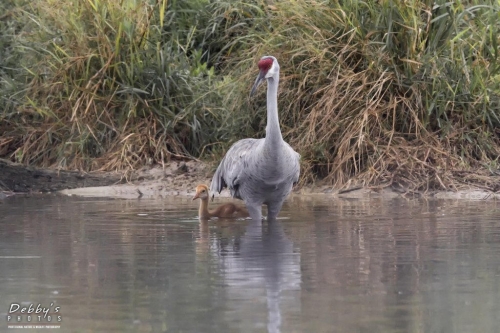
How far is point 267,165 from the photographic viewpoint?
9742mm

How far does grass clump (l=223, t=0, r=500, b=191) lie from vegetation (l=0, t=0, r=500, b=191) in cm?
2

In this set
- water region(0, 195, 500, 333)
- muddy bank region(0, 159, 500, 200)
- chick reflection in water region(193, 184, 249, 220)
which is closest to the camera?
water region(0, 195, 500, 333)

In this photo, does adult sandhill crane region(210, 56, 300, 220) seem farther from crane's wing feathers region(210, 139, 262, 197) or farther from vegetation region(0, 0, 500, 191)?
vegetation region(0, 0, 500, 191)

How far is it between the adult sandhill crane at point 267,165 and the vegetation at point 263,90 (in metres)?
1.99

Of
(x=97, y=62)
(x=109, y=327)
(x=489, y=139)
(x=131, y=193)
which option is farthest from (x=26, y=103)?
(x=109, y=327)

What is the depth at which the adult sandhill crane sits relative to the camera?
9680 millimetres

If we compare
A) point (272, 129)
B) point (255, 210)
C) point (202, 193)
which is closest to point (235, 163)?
point (255, 210)

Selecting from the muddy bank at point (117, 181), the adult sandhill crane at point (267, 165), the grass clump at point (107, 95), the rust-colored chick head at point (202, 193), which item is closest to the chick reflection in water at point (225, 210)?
the rust-colored chick head at point (202, 193)

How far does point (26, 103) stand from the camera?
13773 mm

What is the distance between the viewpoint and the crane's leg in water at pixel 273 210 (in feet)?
33.5

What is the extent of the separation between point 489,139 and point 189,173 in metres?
3.43

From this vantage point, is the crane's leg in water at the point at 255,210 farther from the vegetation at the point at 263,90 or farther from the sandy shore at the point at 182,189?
the vegetation at the point at 263,90

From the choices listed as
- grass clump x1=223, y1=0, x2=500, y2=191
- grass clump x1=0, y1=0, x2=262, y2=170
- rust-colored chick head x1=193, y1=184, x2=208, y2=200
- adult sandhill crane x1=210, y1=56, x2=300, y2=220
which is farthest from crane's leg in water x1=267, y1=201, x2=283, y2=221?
grass clump x1=0, y1=0, x2=262, y2=170

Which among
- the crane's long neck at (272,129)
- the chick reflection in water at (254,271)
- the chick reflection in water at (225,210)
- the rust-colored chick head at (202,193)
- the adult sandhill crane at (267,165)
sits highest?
the crane's long neck at (272,129)
